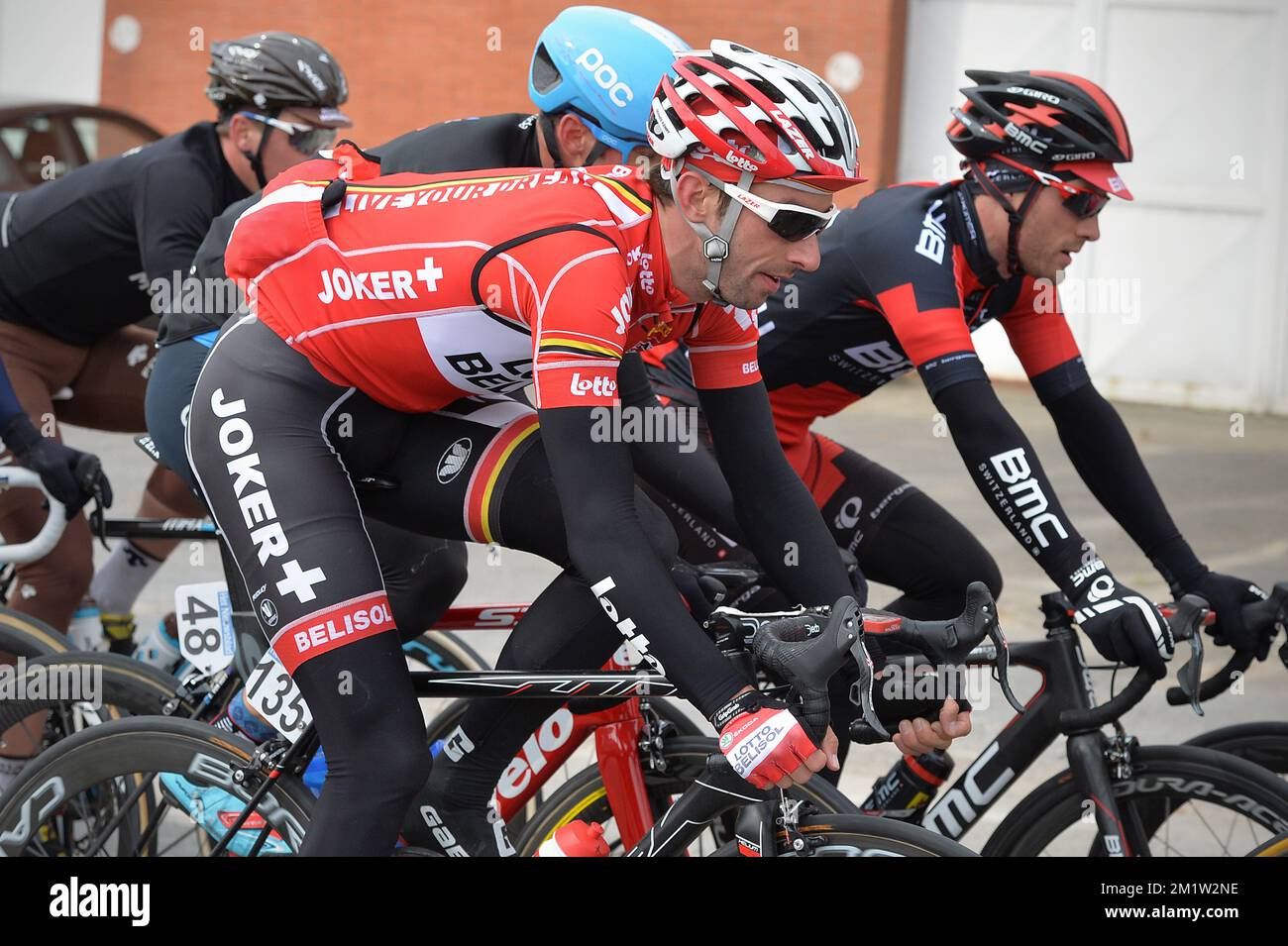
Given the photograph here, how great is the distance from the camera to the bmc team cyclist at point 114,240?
4379 mm

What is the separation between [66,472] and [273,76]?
1.39 metres

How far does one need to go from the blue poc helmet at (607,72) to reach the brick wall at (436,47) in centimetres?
869

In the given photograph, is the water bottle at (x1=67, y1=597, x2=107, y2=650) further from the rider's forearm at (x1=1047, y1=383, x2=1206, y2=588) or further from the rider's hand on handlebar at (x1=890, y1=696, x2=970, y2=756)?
the rider's forearm at (x1=1047, y1=383, x2=1206, y2=588)

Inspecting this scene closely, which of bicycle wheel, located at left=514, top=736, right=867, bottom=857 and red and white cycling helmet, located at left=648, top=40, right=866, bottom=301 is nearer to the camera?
red and white cycling helmet, located at left=648, top=40, right=866, bottom=301

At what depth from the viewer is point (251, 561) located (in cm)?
282

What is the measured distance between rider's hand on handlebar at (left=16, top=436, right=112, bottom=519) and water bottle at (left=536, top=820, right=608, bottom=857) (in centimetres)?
164

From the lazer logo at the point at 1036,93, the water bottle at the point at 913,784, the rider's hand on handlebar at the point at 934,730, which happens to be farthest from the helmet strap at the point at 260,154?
the rider's hand on handlebar at the point at 934,730

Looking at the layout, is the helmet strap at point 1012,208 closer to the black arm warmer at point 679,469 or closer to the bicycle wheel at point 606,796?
the black arm warmer at point 679,469

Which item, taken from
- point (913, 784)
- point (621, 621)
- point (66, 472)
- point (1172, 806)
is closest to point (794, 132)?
point (621, 621)

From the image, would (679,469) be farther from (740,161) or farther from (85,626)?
(85,626)

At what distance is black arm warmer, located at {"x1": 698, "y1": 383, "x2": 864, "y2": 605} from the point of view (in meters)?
2.95

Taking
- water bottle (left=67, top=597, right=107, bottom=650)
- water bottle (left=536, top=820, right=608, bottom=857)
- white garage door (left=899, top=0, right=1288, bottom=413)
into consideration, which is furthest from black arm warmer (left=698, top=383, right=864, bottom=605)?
white garage door (left=899, top=0, right=1288, bottom=413)
